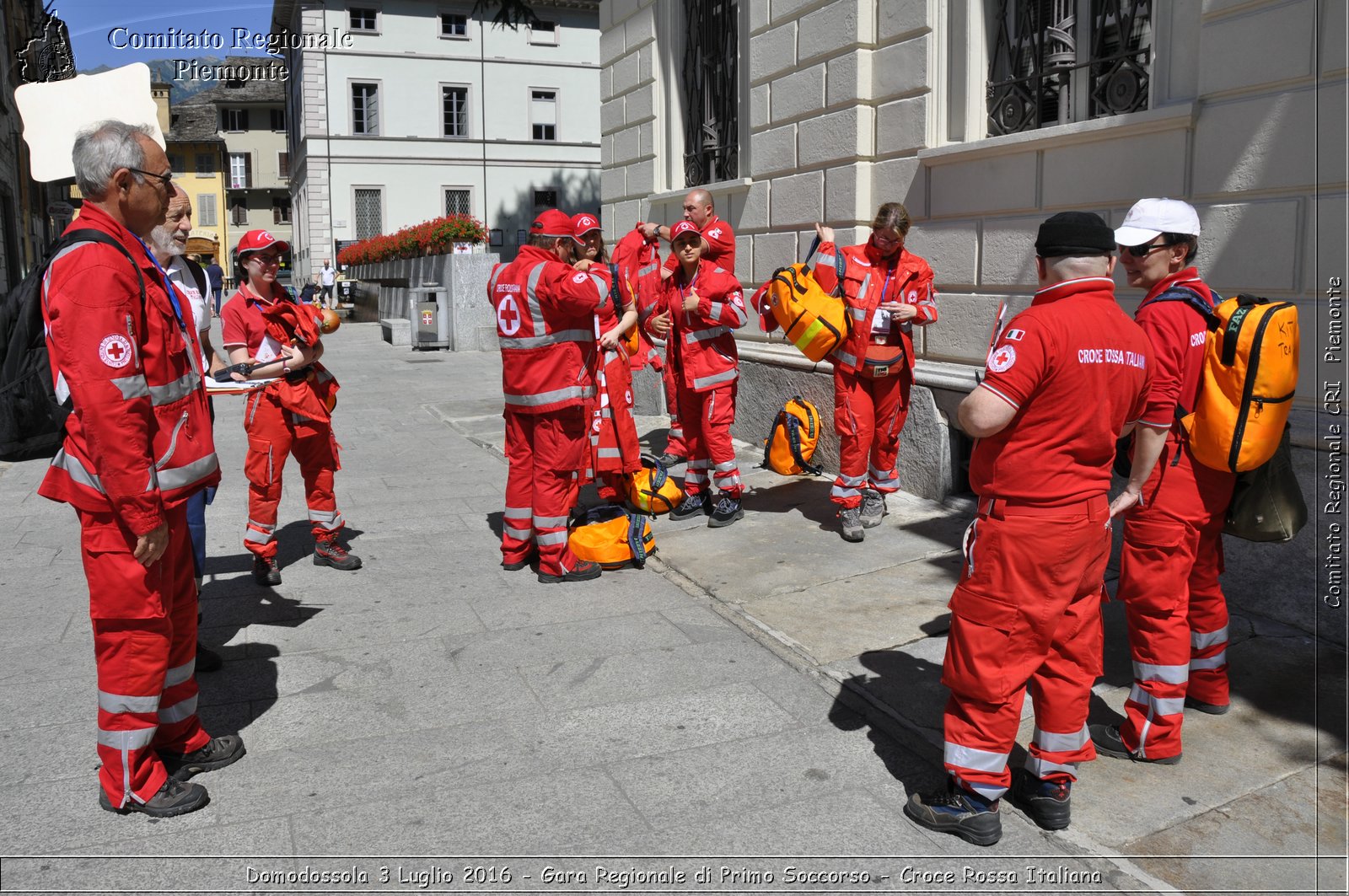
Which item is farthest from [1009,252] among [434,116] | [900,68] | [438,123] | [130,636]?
[434,116]

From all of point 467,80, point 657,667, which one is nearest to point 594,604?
point 657,667

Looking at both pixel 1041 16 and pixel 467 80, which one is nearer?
pixel 1041 16

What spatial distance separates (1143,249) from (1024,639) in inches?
62.6

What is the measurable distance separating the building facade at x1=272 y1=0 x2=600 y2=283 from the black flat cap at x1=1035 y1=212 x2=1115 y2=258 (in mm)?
38755

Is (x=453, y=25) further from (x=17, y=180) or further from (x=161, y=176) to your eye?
(x=161, y=176)

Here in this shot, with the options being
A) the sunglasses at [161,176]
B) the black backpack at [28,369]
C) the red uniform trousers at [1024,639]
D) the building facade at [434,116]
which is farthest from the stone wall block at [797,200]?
the building facade at [434,116]

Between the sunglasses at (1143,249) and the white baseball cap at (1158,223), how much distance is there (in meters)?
0.02

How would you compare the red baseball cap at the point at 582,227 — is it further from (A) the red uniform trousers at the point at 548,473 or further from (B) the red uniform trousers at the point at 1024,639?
(B) the red uniform trousers at the point at 1024,639

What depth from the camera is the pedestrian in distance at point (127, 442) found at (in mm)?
3264

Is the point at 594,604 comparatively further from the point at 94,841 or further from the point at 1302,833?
the point at 1302,833

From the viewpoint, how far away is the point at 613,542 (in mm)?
6379

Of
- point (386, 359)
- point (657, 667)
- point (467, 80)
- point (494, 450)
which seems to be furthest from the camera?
point (467, 80)

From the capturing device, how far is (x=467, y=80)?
45094 mm

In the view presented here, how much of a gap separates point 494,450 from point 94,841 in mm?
7073
